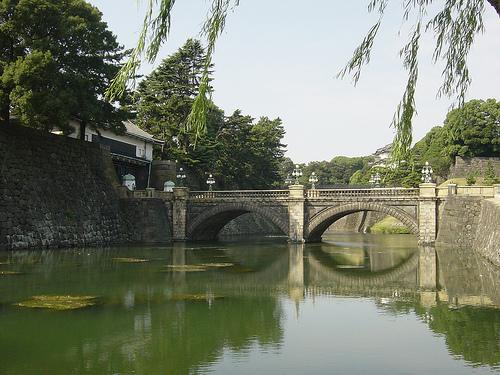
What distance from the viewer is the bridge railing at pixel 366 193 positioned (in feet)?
166

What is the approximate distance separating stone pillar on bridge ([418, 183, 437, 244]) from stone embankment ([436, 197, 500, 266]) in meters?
0.58

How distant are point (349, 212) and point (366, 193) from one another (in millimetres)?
2400

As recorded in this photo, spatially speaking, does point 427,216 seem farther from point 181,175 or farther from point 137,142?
point 137,142

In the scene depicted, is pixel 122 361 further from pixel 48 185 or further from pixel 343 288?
pixel 48 185

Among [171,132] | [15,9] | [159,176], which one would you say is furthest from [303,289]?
[171,132]

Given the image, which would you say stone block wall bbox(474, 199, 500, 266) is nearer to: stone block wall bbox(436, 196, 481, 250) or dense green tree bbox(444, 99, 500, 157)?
stone block wall bbox(436, 196, 481, 250)

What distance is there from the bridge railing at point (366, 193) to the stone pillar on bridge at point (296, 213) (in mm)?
942

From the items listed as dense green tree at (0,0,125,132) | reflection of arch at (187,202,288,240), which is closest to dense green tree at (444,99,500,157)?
reflection of arch at (187,202,288,240)

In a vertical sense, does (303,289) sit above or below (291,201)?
below

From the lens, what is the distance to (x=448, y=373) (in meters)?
12.7

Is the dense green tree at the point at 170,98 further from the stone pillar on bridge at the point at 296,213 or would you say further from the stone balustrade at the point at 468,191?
the stone balustrade at the point at 468,191

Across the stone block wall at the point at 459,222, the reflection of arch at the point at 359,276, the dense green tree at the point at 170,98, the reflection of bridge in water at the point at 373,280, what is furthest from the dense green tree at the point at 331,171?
the reflection of arch at the point at 359,276

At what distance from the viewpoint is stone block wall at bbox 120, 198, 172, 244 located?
5416 cm

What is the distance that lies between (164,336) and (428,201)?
37.3 meters
